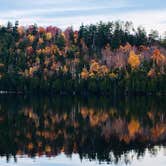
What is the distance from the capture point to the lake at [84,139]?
5850 cm

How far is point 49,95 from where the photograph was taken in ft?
648

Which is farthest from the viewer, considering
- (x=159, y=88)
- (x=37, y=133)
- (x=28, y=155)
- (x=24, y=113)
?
(x=159, y=88)

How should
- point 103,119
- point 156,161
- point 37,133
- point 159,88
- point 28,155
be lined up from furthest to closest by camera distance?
point 159,88 < point 103,119 < point 37,133 < point 28,155 < point 156,161

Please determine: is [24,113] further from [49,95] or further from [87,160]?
[49,95]

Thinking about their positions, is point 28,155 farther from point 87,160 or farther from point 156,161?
point 156,161

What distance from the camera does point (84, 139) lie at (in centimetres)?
7238

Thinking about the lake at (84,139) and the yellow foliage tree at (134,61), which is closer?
the lake at (84,139)

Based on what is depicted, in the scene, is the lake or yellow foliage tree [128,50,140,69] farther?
yellow foliage tree [128,50,140,69]

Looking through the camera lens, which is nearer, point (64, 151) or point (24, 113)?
point (64, 151)

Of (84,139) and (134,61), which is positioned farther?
(134,61)

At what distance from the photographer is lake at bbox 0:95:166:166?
192 ft

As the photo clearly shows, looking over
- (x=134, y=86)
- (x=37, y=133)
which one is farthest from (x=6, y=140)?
(x=134, y=86)

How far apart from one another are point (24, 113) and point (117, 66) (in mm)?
91324

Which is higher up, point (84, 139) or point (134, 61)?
point (134, 61)
